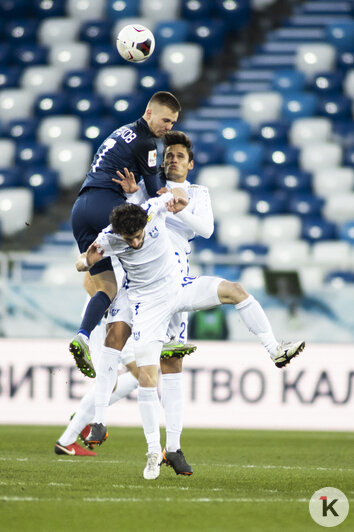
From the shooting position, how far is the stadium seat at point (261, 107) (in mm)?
15219

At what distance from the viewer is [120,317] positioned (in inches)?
258

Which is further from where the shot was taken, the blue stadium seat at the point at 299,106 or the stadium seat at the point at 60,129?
the blue stadium seat at the point at 299,106

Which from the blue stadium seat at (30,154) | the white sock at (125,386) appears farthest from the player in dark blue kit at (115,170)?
the blue stadium seat at (30,154)

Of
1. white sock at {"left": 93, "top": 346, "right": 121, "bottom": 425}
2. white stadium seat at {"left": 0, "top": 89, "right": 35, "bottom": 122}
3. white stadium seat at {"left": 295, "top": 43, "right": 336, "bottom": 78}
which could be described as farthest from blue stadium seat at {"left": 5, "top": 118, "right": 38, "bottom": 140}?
white sock at {"left": 93, "top": 346, "right": 121, "bottom": 425}

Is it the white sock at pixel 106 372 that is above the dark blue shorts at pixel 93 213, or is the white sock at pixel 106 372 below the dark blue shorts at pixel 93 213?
below

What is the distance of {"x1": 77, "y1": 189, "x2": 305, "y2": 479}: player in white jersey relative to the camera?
588 cm

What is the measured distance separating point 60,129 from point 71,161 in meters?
0.63

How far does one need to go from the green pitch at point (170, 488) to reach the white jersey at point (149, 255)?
3.70 feet

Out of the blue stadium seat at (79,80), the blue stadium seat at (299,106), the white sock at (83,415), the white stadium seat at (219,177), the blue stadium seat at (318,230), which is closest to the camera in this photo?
the white sock at (83,415)

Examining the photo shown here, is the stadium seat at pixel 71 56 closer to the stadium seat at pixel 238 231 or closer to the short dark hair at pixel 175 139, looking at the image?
the stadium seat at pixel 238 231

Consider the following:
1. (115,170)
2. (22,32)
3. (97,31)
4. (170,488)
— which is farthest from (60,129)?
(170,488)

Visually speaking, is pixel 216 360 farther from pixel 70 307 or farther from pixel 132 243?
pixel 132 243

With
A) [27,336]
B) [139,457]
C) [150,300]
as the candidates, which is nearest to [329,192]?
[27,336]

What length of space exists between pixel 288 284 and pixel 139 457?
3558mm
